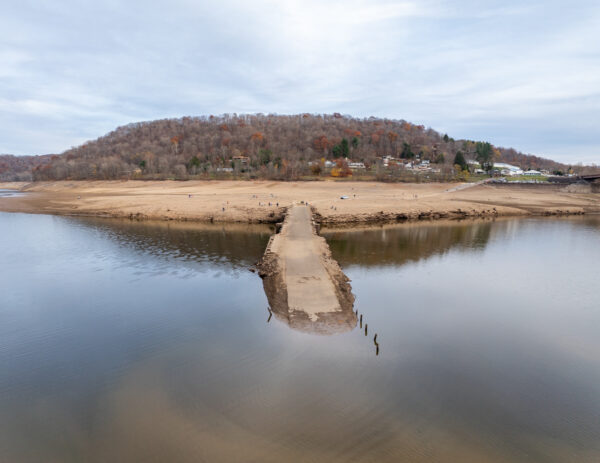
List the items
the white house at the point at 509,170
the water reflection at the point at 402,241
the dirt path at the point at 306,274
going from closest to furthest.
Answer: the dirt path at the point at 306,274 → the water reflection at the point at 402,241 → the white house at the point at 509,170

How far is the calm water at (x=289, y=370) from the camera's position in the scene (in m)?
7.15

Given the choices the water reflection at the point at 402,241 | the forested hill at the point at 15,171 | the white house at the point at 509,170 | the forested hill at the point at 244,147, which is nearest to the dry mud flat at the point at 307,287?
the water reflection at the point at 402,241

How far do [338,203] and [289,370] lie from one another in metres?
37.0

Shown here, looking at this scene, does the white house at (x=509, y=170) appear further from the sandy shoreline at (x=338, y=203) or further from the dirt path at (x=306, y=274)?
the dirt path at (x=306, y=274)

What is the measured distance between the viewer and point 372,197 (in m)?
51.5

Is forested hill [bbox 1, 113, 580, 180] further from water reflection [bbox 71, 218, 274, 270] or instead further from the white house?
water reflection [bbox 71, 218, 274, 270]

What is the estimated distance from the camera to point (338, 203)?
45.2m

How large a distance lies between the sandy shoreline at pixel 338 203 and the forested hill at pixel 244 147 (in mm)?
15054

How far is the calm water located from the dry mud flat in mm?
592

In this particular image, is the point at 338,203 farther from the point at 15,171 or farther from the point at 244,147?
the point at 15,171

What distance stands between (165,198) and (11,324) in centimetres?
3848

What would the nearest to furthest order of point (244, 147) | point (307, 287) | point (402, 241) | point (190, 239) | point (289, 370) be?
point (289, 370), point (307, 287), point (190, 239), point (402, 241), point (244, 147)

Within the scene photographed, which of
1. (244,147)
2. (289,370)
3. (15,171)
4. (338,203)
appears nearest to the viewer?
(289,370)

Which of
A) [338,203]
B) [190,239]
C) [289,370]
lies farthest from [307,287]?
[338,203]
